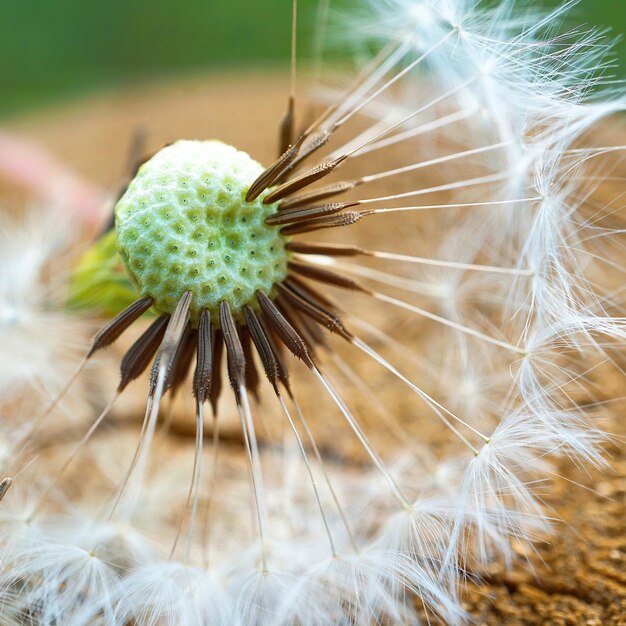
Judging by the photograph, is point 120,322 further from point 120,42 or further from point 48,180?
point 120,42

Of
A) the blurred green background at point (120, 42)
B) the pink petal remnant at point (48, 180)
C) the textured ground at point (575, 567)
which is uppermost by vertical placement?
the blurred green background at point (120, 42)

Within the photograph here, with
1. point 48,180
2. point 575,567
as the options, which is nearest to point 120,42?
point 48,180

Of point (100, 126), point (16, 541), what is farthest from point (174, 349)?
point (100, 126)

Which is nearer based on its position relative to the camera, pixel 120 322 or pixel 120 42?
pixel 120 322

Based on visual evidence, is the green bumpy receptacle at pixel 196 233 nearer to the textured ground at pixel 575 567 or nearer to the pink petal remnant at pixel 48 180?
the textured ground at pixel 575 567

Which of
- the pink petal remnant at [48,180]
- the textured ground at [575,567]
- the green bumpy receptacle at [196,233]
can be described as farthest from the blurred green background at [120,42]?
the green bumpy receptacle at [196,233]
